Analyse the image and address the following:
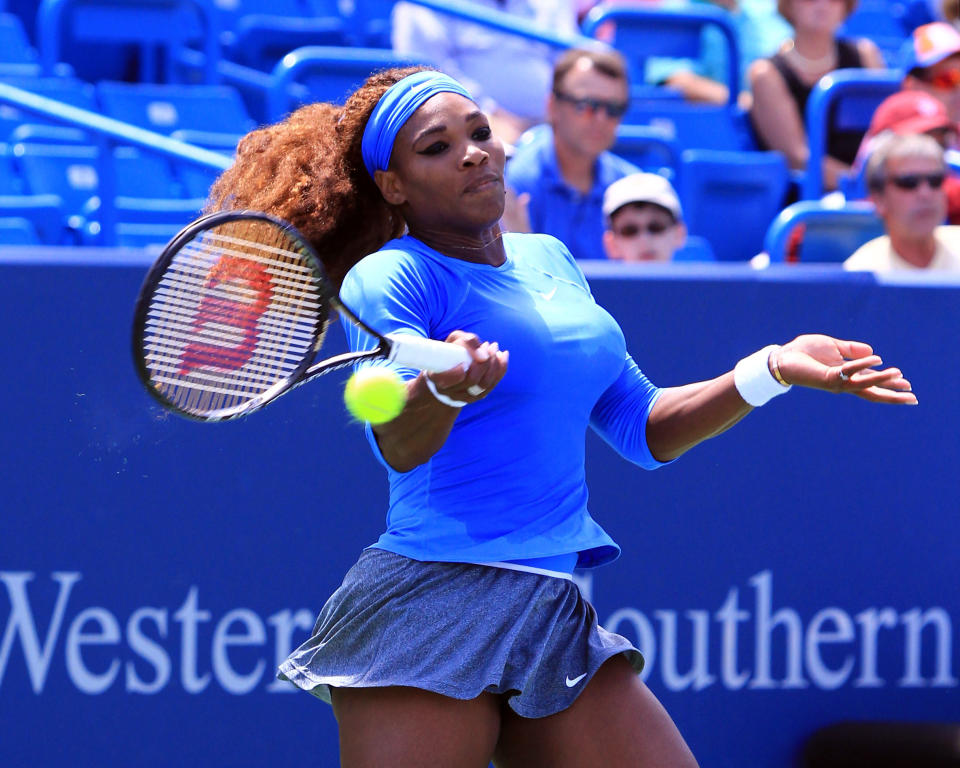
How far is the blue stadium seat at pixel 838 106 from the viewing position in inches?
231

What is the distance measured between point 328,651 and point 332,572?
123 centimetres

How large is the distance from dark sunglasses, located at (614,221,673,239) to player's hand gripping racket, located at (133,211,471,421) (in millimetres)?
2518

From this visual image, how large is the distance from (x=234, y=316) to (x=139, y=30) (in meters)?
4.56

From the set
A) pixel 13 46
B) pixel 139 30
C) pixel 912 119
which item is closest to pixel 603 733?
pixel 912 119

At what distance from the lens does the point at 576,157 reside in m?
5.04

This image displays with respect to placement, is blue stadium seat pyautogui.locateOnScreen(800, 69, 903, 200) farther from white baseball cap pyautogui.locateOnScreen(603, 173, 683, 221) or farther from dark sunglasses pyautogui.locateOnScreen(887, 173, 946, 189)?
white baseball cap pyautogui.locateOnScreen(603, 173, 683, 221)

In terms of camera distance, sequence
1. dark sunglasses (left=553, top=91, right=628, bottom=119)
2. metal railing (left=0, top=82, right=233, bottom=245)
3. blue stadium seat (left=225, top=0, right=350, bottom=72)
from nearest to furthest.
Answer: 1. metal railing (left=0, top=82, right=233, bottom=245)
2. dark sunglasses (left=553, top=91, right=628, bottom=119)
3. blue stadium seat (left=225, top=0, right=350, bottom=72)

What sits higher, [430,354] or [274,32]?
[274,32]

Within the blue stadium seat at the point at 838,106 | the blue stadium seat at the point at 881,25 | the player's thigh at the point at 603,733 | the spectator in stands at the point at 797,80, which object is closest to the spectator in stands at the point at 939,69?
the blue stadium seat at the point at 838,106

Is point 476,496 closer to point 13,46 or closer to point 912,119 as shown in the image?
point 912,119

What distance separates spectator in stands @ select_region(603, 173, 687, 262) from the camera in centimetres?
457

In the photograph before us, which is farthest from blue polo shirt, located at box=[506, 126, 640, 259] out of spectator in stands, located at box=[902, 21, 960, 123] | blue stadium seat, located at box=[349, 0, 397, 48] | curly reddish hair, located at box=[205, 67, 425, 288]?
blue stadium seat, located at box=[349, 0, 397, 48]

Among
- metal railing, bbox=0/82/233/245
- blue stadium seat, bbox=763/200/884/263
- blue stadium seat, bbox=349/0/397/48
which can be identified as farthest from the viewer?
blue stadium seat, bbox=349/0/397/48

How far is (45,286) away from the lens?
333 centimetres
